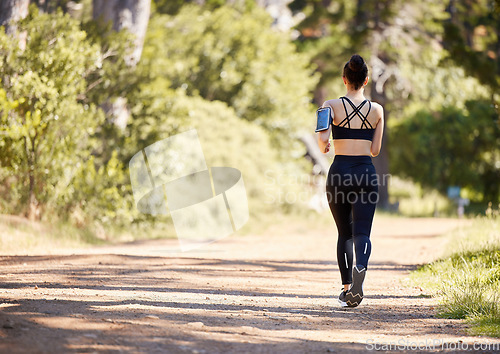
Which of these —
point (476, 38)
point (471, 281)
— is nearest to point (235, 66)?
point (471, 281)

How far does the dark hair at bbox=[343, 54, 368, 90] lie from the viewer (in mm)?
6711

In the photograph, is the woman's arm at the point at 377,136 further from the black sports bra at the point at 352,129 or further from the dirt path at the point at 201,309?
the dirt path at the point at 201,309

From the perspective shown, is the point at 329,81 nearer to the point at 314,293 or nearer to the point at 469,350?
the point at 314,293

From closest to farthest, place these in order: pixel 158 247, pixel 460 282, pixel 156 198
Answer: pixel 460 282, pixel 158 247, pixel 156 198

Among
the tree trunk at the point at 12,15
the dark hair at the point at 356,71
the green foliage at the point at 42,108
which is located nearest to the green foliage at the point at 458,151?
the green foliage at the point at 42,108

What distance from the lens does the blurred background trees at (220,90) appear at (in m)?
12.9

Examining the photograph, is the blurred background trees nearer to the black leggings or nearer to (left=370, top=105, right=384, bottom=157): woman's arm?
the black leggings

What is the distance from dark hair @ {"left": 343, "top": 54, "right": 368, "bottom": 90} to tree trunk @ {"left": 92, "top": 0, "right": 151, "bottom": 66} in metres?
9.95

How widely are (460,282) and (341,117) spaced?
7.36ft

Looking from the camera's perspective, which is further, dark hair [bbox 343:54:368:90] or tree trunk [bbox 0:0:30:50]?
tree trunk [bbox 0:0:30:50]

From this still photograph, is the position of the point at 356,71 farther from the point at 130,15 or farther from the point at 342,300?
the point at 130,15

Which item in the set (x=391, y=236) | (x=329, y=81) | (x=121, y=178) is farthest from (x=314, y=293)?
(x=329, y=81)

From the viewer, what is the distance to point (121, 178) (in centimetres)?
1416

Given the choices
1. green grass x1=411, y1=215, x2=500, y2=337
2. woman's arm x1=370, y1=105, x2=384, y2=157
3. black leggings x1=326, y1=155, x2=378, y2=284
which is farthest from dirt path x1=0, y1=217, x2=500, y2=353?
woman's arm x1=370, y1=105, x2=384, y2=157
